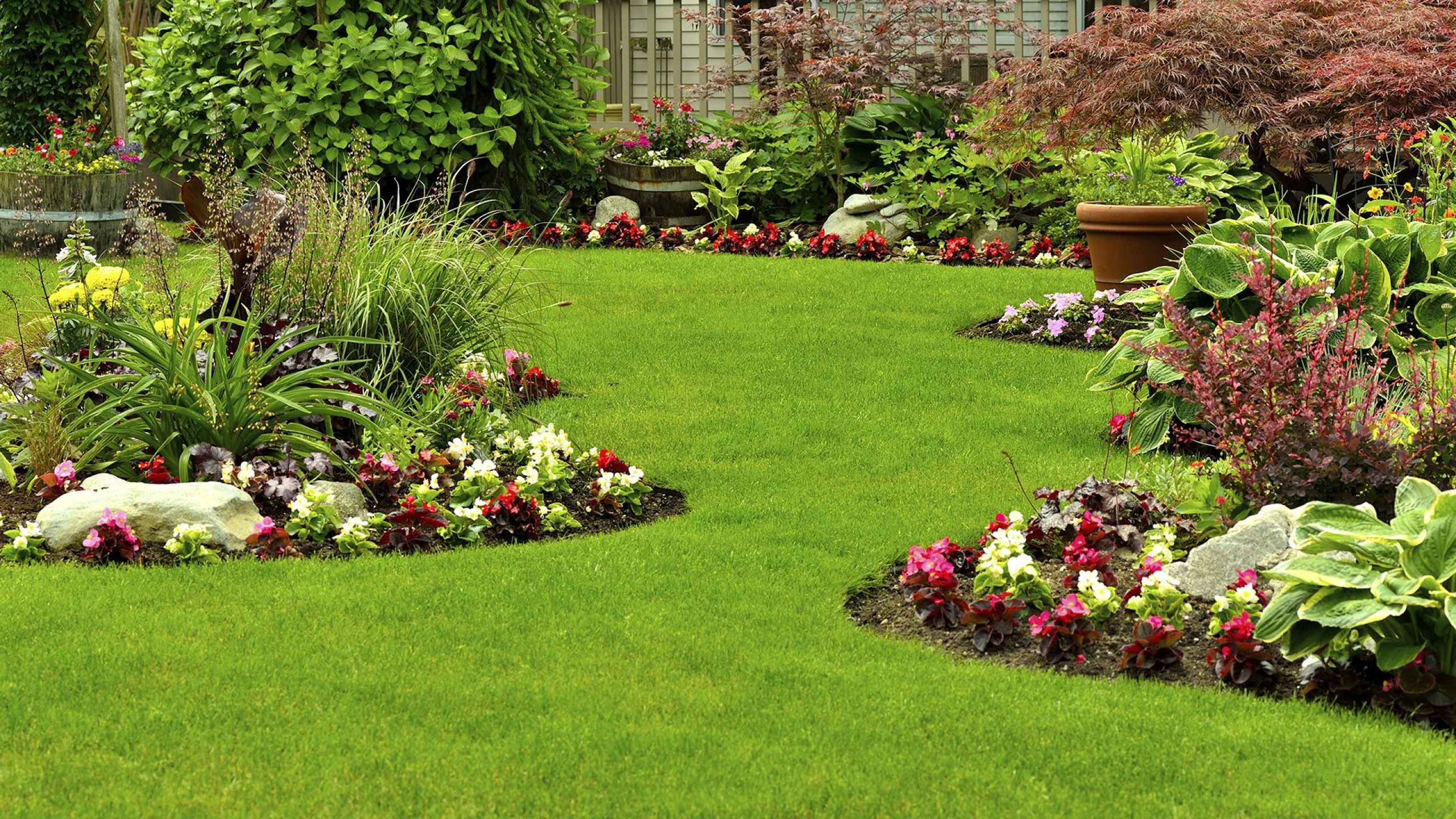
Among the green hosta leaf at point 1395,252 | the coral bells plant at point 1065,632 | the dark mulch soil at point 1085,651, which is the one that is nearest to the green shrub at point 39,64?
the dark mulch soil at point 1085,651

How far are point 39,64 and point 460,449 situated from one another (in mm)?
9268

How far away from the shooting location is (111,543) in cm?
421

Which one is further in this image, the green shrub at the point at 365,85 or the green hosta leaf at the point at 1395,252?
the green shrub at the point at 365,85

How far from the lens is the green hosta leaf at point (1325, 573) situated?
3271 mm

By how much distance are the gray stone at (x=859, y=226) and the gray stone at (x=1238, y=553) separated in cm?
693

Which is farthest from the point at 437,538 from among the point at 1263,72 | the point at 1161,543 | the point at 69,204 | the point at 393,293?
the point at 69,204

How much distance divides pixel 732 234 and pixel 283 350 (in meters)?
6.22

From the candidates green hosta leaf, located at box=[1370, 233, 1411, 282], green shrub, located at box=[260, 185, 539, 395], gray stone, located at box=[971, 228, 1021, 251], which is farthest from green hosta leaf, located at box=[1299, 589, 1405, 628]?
gray stone, located at box=[971, 228, 1021, 251]

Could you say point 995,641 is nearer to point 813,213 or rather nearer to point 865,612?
point 865,612

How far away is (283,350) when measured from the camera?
5043 millimetres

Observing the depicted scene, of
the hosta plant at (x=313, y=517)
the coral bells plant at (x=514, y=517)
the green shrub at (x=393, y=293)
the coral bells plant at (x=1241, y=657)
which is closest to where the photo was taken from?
the coral bells plant at (x=1241, y=657)

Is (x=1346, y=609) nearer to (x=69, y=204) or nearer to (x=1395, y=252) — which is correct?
(x=1395, y=252)

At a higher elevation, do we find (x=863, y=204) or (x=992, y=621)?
(x=863, y=204)

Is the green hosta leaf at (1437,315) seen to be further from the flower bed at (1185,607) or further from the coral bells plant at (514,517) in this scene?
the coral bells plant at (514,517)
